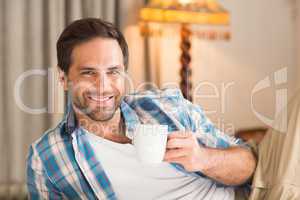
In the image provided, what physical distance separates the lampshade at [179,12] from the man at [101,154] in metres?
0.98

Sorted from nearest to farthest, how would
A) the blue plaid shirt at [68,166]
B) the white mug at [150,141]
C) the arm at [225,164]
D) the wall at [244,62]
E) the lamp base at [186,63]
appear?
the white mug at [150,141], the arm at [225,164], the blue plaid shirt at [68,166], the lamp base at [186,63], the wall at [244,62]

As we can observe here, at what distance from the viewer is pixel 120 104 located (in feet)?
4.64

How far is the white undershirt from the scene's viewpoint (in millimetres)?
1256

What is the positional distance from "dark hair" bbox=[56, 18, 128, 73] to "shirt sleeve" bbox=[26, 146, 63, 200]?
0.29 metres

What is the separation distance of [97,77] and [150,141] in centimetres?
42

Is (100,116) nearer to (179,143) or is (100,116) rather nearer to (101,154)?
(101,154)

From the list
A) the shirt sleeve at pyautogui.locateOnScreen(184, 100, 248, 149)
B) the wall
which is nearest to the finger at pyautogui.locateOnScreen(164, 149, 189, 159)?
the shirt sleeve at pyautogui.locateOnScreen(184, 100, 248, 149)

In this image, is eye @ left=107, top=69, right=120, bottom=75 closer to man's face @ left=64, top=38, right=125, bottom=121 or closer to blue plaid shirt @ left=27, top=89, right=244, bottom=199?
man's face @ left=64, top=38, right=125, bottom=121

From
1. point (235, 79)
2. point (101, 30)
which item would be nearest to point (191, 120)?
point (101, 30)

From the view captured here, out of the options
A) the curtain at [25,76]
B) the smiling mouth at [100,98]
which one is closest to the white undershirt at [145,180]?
the smiling mouth at [100,98]

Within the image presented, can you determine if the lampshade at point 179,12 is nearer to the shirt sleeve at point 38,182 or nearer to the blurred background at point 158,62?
the blurred background at point 158,62

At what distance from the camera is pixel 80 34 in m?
1.28

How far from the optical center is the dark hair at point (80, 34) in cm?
129

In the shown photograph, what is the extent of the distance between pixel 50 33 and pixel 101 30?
1.00 m
